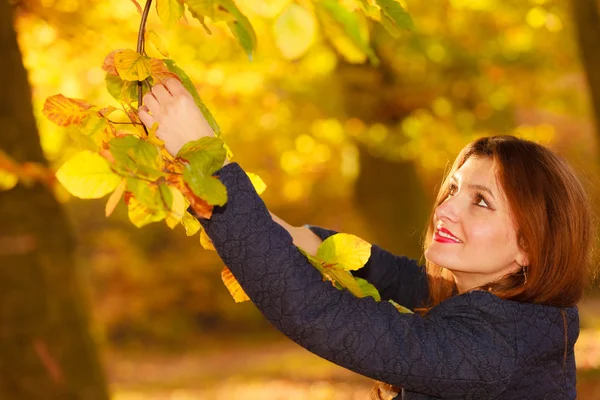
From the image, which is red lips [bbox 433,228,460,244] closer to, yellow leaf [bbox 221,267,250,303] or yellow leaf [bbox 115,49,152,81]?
yellow leaf [bbox 221,267,250,303]

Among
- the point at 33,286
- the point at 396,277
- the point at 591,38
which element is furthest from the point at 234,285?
the point at 591,38

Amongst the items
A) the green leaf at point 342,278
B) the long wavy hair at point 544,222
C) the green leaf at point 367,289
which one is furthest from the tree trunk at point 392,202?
the green leaf at point 342,278

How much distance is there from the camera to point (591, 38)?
22.9ft

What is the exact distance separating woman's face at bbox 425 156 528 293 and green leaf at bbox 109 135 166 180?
0.86 m

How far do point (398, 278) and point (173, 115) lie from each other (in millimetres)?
1219

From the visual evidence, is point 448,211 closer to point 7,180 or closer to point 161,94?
point 161,94

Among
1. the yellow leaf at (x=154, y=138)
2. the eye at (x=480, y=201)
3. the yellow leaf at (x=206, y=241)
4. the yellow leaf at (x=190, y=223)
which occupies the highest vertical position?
the yellow leaf at (x=154, y=138)

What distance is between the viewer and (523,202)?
183cm

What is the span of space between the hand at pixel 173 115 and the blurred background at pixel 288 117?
31cm

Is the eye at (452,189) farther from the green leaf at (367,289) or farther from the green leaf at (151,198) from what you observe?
the green leaf at (151,198)

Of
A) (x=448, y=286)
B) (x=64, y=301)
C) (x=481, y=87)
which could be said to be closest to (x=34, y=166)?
(x=64, y=301)

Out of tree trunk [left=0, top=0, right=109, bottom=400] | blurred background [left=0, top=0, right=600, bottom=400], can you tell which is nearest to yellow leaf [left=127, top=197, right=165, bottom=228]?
blurred background [left=0, top=0, right=600, bottom=400]

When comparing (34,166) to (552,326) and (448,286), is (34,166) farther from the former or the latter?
(552,326)

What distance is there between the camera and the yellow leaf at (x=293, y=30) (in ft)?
5.32
